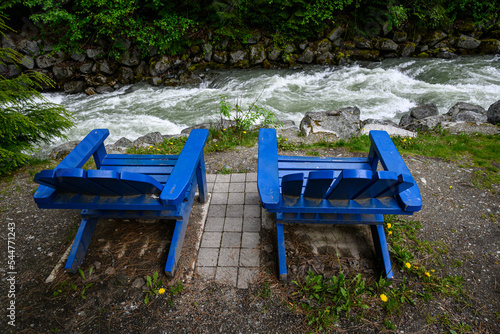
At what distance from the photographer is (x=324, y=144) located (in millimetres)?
4402

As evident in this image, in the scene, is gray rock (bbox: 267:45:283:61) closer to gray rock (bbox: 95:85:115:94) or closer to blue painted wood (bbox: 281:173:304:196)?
gray rock (bbox: 95:85:115:94)

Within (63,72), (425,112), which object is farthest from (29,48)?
(425,112)

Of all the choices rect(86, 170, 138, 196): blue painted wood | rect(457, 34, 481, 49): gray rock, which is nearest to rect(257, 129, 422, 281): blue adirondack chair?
rect(86, 170, 138, 196): blue painted wood

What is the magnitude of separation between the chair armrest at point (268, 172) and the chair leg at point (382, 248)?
1062mm

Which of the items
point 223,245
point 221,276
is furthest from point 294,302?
point 223,245

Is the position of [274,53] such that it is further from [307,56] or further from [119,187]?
[119,187]

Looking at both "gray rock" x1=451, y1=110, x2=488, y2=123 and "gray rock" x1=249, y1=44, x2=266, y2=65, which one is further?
"gray rock" x1=249, y1=44, x2=266, y2=65

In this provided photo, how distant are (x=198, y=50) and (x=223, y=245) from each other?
917 cm

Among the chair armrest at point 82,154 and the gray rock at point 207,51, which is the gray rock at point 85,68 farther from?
the chair armrest at point 82,154

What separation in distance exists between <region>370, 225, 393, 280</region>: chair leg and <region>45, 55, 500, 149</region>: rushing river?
479 cm

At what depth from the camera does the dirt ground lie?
2029 mm

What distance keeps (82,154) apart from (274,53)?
907 cm

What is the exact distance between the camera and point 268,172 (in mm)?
2158

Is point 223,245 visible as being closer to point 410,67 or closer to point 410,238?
point 410,238
